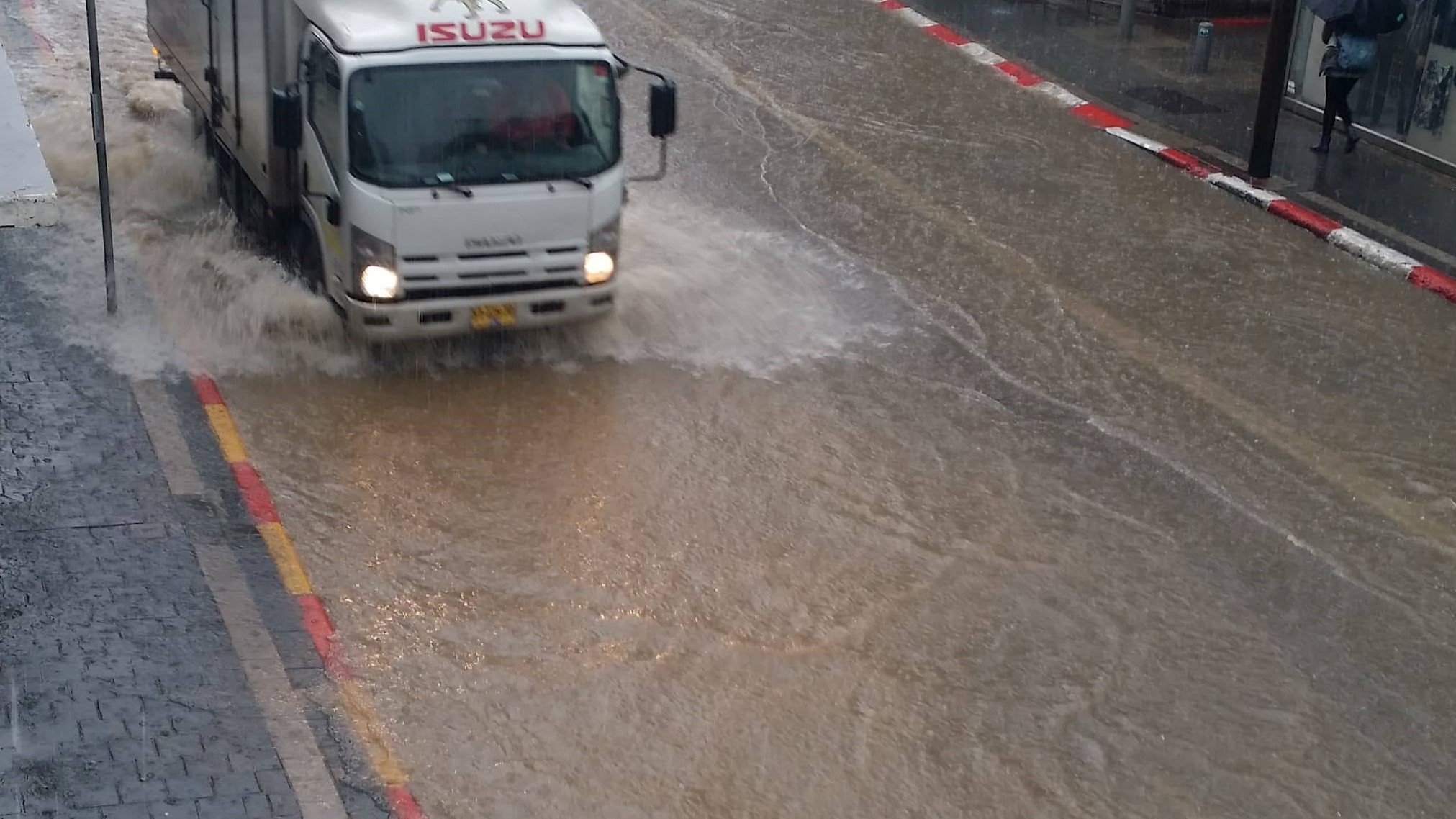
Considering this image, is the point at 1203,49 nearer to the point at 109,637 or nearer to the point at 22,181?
the point at 22,181

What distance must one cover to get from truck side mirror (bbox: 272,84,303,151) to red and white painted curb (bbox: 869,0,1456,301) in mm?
8474

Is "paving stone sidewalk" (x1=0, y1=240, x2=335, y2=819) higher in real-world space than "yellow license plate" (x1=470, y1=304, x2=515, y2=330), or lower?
lower

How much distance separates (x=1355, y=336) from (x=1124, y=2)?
911cm

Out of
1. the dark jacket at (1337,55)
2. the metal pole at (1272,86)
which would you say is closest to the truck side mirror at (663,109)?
the metal pole at (1272,86)

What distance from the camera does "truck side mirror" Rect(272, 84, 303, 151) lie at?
9750 millimetres

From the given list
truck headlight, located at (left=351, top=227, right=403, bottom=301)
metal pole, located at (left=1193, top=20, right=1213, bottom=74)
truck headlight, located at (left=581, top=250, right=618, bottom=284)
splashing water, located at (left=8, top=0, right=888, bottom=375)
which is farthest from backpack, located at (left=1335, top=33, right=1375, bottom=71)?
truck headlight, located at (left=351, top=227, right=403, bottom=301)

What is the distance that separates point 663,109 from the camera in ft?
34.2

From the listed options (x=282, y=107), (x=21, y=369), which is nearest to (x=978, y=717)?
(x=282, y=107)

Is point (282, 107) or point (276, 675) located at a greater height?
point (282, 107)

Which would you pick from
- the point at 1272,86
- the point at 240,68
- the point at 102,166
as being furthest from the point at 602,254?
the point at 1272,86

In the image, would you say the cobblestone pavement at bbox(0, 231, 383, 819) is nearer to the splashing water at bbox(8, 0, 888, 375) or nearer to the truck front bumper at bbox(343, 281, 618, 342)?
the splashing water at bbox(8, 0, 888, 375)

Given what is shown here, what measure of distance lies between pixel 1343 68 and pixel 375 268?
969 centimetres

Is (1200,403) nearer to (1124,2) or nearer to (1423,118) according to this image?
(1423,118)

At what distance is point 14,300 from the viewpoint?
11.2 meters
